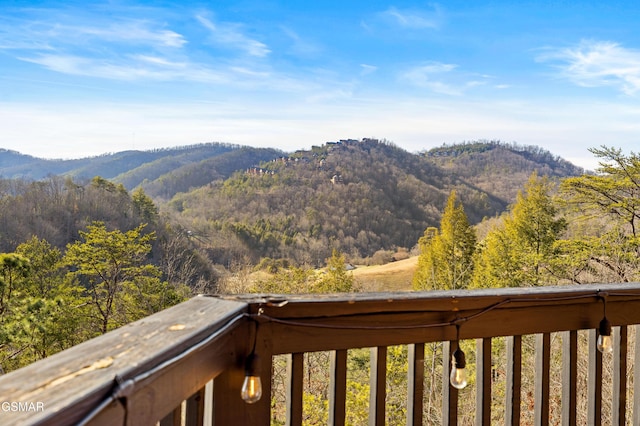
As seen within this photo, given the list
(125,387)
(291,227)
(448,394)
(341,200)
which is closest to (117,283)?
(448,394)

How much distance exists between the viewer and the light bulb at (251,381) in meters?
0.85

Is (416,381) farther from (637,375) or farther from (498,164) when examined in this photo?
(498,164)

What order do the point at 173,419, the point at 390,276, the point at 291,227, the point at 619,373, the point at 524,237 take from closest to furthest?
the point at 173,419
the point at 619,373
the point at 524,237
the point at 390,276
the point at 291,227

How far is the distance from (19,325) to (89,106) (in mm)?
34906

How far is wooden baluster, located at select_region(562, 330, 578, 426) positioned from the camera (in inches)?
54.1

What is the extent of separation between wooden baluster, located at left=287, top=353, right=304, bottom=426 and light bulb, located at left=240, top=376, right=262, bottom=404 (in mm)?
167

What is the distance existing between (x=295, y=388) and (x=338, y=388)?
101 millimetres

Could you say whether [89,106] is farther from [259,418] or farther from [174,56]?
[259,418]

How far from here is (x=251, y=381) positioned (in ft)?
2.84

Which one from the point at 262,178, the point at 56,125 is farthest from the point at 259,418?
the point at 262,178

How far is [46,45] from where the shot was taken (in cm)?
3984

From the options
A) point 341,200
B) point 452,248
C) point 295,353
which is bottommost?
point 452,248

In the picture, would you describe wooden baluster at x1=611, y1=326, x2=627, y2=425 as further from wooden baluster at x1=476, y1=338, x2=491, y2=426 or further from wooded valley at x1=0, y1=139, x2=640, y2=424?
wooded valley at x1=0, y1=139, x2=640, y2=424

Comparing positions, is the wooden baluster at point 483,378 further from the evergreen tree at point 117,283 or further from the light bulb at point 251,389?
the evergreen tree at point 117,283
